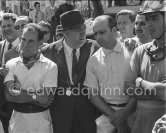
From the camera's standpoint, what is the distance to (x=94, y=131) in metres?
4.20

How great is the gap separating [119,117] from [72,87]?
2.21ft

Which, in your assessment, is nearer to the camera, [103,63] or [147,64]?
[147,64]

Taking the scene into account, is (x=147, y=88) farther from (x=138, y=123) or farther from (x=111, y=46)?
(x=111, y=46)

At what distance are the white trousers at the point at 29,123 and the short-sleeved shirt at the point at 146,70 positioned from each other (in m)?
1.11

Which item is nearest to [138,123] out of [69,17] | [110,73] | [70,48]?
[110,73]

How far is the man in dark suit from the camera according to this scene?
4.11 m

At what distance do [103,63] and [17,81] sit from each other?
1.04 meters

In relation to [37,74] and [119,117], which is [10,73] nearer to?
[37,74]

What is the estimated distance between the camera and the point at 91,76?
4043 millimetres

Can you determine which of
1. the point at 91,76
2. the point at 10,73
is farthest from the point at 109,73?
the point at 10,73

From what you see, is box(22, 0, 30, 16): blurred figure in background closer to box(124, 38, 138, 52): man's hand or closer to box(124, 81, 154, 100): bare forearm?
box(124, 38, 138, 52): man's hand

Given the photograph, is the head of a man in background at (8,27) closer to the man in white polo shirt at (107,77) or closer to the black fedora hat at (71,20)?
the black fedora hat at (71,20)

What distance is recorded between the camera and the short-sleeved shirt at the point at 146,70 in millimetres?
3275

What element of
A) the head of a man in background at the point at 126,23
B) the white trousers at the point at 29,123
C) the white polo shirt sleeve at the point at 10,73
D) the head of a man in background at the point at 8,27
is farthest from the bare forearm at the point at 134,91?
the head of a man in background at the point at 8,27
